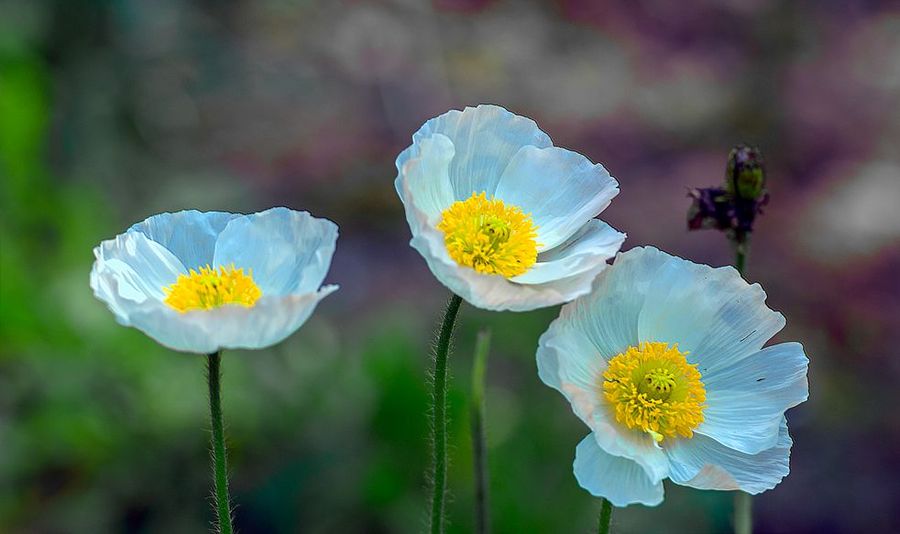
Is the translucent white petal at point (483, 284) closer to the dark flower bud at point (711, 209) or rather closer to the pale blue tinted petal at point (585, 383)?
the pale blue tinted petal at point (585, 383)

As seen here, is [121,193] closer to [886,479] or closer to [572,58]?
[886,479]

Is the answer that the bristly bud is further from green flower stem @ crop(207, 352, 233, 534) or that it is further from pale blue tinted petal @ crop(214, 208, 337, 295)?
green flower stem @ crop(207, 352, 233, 534)

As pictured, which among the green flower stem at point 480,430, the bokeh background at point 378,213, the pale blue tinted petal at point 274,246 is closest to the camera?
the green flower stem at point 480,430

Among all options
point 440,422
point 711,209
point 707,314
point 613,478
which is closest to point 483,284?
point 440,422

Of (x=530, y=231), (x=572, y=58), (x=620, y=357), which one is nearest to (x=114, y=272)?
(x=530, y=231)

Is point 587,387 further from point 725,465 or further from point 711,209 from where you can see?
point 711,209

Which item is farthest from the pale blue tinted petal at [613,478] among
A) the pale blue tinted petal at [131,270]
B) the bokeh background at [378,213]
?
the bokeh background at [378,213]
